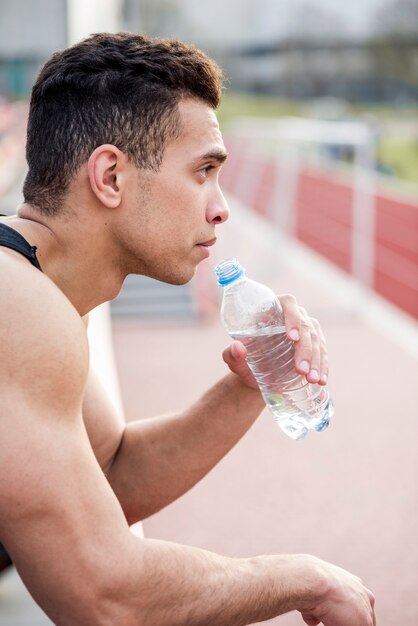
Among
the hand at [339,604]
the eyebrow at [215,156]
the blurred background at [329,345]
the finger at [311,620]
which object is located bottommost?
the blurred background at [329,345]

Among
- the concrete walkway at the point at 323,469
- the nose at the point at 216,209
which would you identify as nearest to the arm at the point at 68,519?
the nose at the point at 216,209

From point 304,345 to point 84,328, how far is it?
51cm

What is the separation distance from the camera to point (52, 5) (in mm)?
6691

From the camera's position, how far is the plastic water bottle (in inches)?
94.2

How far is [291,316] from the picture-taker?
2.09 meters

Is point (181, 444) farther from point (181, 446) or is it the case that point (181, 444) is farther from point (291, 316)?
point (291, 316)

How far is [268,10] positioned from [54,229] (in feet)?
205

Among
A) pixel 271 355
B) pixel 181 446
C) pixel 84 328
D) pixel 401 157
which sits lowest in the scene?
pixel 401 157

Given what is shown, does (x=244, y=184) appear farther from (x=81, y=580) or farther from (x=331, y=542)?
(x=81, y=580)

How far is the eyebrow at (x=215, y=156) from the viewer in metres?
1.90

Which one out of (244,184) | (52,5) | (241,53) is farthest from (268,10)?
(52,5)

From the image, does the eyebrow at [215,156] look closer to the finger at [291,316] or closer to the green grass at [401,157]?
the finger at [291,316]

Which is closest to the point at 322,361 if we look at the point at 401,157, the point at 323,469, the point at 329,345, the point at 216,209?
the point at 216,209

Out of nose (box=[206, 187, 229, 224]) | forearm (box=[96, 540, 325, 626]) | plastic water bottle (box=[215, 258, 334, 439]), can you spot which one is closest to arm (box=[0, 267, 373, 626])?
forearm (box=[96, 540, 325, 626])
